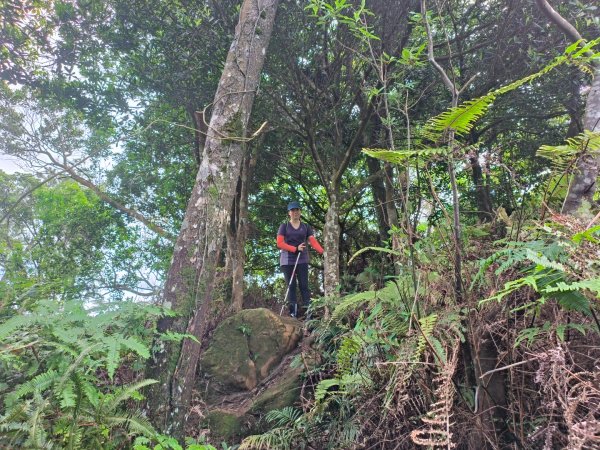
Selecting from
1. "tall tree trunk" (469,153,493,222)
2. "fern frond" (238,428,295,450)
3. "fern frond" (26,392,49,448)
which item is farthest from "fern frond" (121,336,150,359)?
"tall tree trunk" (469,153,493,222)

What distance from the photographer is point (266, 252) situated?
12.9m

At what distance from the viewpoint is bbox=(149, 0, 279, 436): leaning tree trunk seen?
315 centimetres

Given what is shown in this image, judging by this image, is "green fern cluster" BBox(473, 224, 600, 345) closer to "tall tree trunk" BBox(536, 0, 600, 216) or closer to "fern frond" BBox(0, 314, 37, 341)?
"tall tree trunk" BBox(536, 0, 600, 216)

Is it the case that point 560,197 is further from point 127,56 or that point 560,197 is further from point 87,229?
point 87,229

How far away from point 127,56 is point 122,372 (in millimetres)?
6179

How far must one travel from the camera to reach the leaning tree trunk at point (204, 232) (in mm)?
3150

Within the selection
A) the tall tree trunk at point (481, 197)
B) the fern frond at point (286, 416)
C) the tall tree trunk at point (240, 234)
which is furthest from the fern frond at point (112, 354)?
the tall tree trunk at point (240, 234)

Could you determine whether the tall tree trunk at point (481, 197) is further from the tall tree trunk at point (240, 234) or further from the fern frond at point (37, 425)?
the fern frond at point (37, 425)

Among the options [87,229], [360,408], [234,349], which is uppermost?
[87,229]

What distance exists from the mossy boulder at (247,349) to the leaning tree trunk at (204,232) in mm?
1787

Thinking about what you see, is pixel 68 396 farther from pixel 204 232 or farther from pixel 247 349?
pixel 247 349

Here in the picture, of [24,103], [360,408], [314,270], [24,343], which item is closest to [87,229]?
[24,103]

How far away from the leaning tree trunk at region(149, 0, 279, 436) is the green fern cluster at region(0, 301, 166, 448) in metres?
0.58

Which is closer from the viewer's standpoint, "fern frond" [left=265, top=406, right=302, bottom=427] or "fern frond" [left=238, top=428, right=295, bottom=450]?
"fern frond" [left=238, top=428, right=295, bottom=450]
